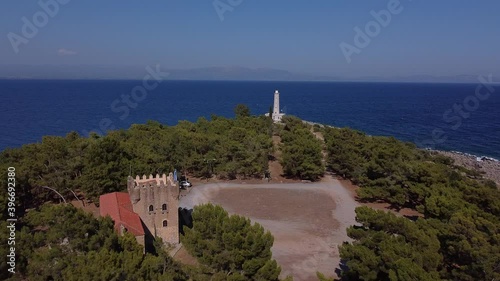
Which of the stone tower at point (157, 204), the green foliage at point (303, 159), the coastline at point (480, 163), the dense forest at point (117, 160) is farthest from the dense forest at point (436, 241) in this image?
the coastline at point (480, 163)

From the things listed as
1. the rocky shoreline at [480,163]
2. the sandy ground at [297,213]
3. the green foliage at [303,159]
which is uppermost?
the green foliage at [303,159]

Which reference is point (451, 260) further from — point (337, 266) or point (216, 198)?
point (216, 198)

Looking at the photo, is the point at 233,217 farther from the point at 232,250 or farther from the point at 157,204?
the point at 157,204

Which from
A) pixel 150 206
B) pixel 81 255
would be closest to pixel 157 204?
pixel 150 206

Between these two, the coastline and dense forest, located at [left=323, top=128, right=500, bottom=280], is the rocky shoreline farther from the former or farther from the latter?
dense forest, located at [left=323, top=128, right=500, bottom=280]

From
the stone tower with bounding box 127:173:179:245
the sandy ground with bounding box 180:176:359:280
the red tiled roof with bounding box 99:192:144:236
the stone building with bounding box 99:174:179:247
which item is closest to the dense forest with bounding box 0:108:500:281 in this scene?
the sandy ground with bounding box 180:176:359:280

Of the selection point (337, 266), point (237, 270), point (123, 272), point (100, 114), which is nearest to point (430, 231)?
point (337, 266)

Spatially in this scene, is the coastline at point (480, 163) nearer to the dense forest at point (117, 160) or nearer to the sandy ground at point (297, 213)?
the sandy ground at point (297, 213)
